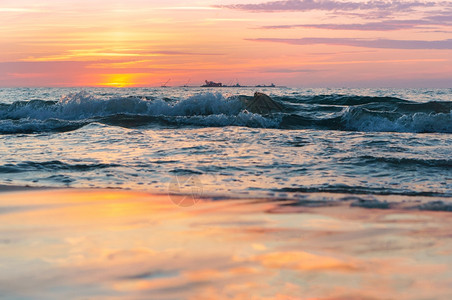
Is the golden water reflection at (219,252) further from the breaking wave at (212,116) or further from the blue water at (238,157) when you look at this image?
the breaking wave at (212,116)

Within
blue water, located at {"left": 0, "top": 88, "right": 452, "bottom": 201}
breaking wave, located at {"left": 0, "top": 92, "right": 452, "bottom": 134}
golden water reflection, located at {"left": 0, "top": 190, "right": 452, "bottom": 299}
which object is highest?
breaking wave, located at {"left": 0, "top": 92, "right": 452, "bottom": 134}

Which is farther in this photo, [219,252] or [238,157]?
[238,157]

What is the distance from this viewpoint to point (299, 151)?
765 centimetres

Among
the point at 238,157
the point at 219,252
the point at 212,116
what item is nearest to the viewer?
the point at 219,252

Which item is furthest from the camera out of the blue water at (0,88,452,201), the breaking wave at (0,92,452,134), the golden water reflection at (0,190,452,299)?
the breaking wave at (0,92,452,134)

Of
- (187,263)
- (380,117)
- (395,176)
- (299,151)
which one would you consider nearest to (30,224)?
→ (187,263)

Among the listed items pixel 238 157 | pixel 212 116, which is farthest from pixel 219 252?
pixel 212 116

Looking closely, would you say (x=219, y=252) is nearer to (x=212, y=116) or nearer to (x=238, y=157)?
(x=238, y=157)

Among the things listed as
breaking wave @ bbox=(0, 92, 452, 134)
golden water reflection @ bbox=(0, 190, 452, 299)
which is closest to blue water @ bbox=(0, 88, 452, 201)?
breaking wave @ bbox=(0, 92, 452, 134)

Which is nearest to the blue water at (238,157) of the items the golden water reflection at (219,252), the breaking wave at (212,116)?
the breaking wave at (212,116)

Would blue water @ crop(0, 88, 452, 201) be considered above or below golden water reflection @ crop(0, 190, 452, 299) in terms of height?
above

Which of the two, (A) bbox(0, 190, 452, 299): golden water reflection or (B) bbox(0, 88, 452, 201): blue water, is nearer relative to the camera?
(A) bbox(0, 190, 452, 299): golden water reflection

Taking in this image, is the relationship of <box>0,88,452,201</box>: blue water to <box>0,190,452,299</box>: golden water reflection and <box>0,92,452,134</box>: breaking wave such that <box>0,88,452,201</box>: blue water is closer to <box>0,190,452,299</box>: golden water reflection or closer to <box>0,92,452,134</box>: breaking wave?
<box>0,92,452,134</box>: breaking wave

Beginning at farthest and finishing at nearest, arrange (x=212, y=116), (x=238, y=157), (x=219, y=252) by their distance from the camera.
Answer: (x=212, y=116), (x=238, y=157), (x=219, y=252)
